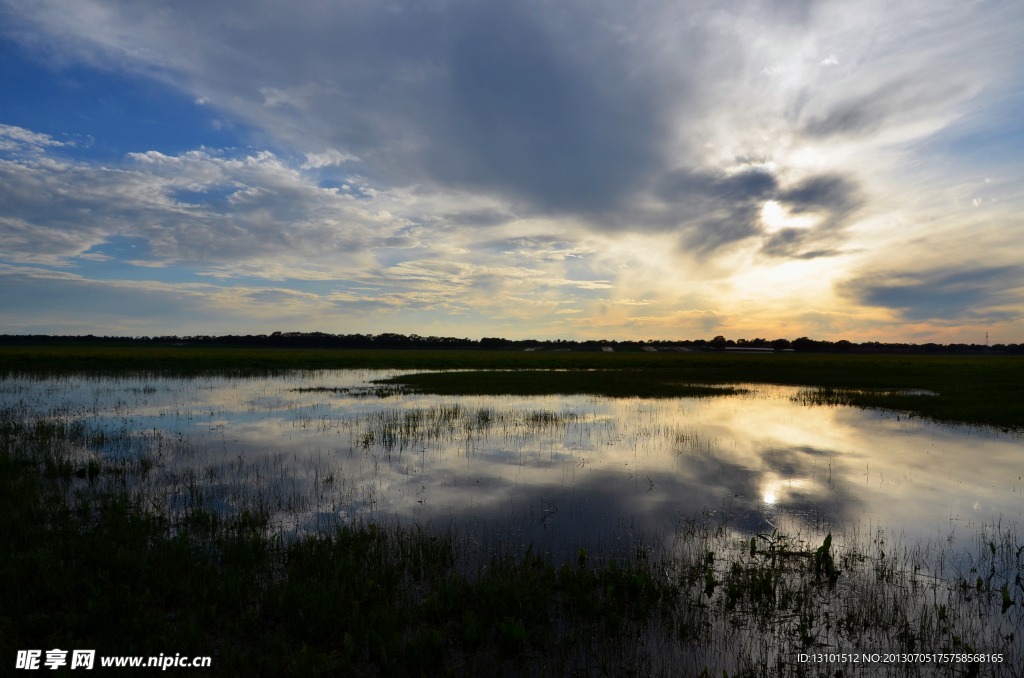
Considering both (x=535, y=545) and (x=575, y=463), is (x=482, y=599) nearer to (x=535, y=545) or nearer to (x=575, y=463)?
(x=535, y=545)

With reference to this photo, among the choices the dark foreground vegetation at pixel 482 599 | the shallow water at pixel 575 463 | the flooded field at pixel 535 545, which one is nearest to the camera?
the dark foreground vegetation at pixel 482 599

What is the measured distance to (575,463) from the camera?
581 inches

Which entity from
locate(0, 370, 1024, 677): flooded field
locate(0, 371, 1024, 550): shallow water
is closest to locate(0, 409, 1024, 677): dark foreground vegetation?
locate(0, 370, 1024, 677): flooded field

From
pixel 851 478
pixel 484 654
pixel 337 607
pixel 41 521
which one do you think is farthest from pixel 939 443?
pixel 41 521

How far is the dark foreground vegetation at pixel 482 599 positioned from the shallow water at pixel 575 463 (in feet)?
4.00

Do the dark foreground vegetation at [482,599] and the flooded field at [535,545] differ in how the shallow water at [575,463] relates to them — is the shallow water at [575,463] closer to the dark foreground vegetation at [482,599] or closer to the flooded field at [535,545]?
the flooded field at [535,545]

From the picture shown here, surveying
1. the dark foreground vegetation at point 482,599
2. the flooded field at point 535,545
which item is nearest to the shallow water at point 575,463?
the flooded field at point 535,545

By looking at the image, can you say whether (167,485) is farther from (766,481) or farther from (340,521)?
(766,481)

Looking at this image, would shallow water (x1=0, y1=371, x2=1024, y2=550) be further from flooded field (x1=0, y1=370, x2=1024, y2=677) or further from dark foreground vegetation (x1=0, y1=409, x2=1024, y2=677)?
dark foreground vegetation (x1=0, y1=409, x2=1024, y2=677)

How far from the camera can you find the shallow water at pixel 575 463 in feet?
34.1

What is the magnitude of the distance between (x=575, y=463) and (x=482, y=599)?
8.55 metres

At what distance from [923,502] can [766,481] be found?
10.9 ft

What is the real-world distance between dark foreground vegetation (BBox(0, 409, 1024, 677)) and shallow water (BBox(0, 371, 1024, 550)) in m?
1.22

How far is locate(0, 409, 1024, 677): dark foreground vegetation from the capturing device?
5.50 meters
